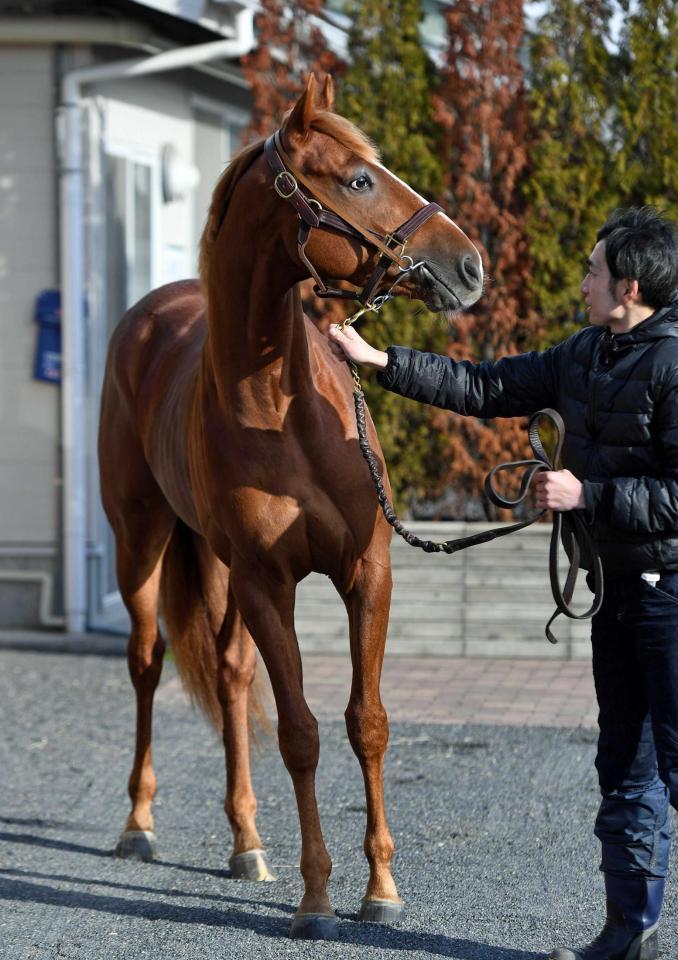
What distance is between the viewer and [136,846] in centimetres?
487

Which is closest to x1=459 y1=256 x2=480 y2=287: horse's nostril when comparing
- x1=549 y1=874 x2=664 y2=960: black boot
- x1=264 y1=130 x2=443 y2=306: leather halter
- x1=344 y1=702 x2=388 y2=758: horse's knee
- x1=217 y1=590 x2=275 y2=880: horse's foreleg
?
x1=264 y1=130 x2=443 y2=306: leather halter

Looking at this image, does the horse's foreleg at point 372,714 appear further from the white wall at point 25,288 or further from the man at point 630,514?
the white wall at point 25,288

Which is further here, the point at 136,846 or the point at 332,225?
the point at 136,846

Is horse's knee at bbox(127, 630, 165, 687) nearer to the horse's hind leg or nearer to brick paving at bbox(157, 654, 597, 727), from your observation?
the horse's hind leg

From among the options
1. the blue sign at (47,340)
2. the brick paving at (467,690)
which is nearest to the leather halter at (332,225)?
the brick paving at (467,690)

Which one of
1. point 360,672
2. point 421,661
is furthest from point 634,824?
point 421,661

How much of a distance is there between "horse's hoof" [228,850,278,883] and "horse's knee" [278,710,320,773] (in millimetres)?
618

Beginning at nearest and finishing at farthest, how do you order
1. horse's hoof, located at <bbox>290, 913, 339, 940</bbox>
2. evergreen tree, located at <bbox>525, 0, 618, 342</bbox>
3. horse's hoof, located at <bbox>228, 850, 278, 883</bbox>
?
horse's hoof, located at <bbox>290, 913, 339, 940</bbox>, horse's hoof, located at <bbox>228, 850, 278, 883</bbox>, evergreen tree, located at <bbox>525, 0, 618, 342</bbox>

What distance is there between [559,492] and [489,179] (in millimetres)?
4778

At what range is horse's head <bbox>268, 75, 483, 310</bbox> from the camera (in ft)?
11.8

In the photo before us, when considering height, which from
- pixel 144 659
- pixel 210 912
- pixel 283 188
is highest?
pixel 283 188

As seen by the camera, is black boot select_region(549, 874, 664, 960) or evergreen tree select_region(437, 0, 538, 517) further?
evergreen tree select_region(437, 0, 538, 517)

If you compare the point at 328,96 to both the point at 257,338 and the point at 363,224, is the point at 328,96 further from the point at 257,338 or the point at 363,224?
the point at 257,338

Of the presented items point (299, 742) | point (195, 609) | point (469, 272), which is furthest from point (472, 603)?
point (469, 272)
